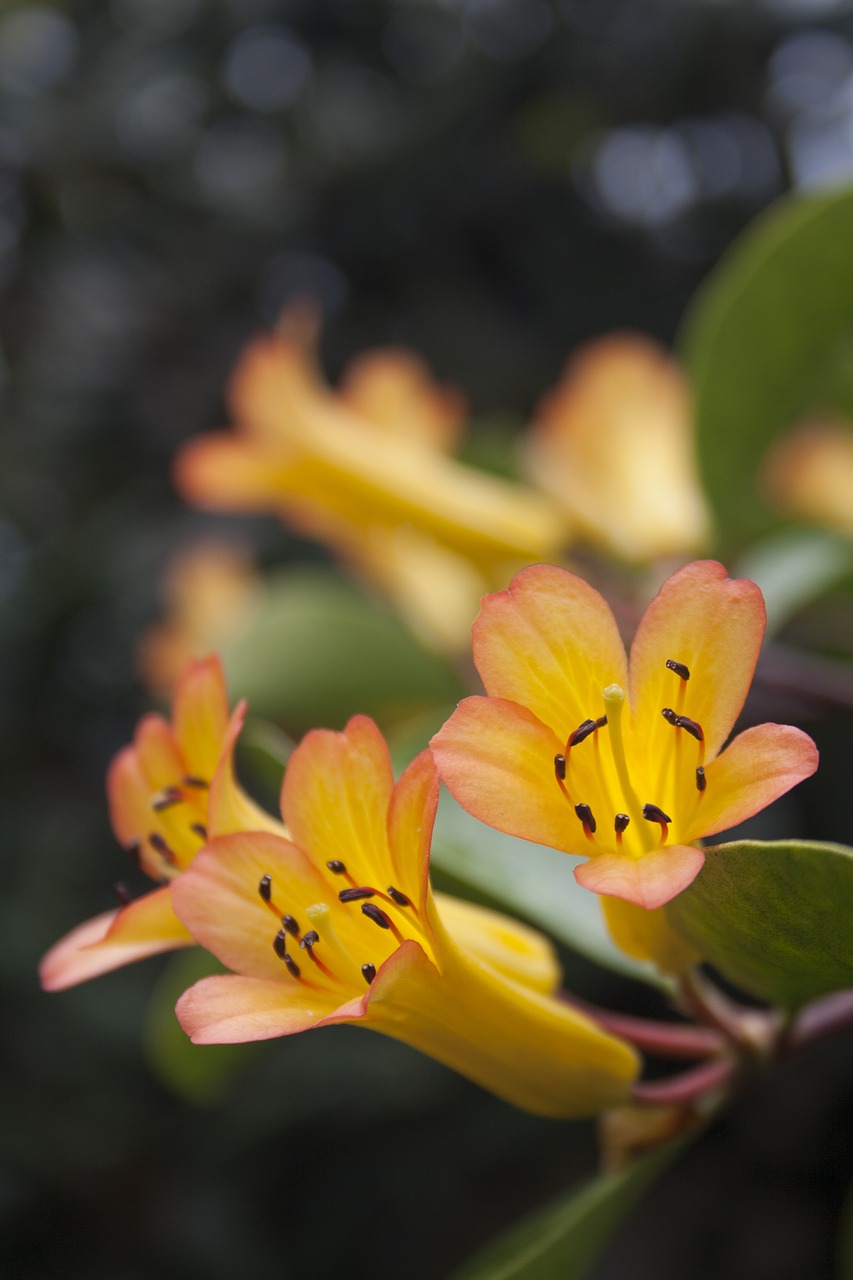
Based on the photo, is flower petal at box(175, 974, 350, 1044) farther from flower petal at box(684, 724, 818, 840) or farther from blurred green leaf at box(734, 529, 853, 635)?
blurred green leaf at box(734, 529, 853, 635)

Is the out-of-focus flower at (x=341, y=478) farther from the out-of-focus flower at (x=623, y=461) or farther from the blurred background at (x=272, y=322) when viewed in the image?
the blurred background at (x=272, y=322)

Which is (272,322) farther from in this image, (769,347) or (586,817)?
(586,817)

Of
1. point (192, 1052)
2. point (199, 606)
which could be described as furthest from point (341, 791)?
point (199, 606)

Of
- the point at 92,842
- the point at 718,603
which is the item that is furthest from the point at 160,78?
the point at 718,603

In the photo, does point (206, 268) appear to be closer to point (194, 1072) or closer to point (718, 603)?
point (194, 1072)

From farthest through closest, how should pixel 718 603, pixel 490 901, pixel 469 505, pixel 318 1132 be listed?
1. pixel 318 1132
2. pixel 469 505
3. pixel 490 901
4. pixel 718 603

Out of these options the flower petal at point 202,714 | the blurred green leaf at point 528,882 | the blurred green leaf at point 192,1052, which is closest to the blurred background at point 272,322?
the blurred green leaf at point 192,1052
